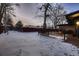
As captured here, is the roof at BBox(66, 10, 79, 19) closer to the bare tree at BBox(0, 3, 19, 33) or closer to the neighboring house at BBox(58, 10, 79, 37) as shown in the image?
the neighboring house at BBox(58, 10, 79, 37)

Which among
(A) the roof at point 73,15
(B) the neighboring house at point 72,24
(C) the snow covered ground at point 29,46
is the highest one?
(A) the roof at point 73,15

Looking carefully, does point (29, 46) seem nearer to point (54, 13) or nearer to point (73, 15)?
point (54, 13)

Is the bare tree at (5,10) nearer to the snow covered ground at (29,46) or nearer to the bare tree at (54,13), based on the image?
the snow covered ground at (29,46)

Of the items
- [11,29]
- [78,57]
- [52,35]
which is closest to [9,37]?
[11,29]

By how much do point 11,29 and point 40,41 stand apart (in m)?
0.40

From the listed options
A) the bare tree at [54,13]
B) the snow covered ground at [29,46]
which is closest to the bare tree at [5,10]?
the snow covered ground at [29,46]

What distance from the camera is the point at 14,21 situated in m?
2.18

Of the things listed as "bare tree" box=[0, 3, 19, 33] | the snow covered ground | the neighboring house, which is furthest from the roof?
"bare tree" box=[0, 3, 19, 33]

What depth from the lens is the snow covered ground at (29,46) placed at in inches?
84.7

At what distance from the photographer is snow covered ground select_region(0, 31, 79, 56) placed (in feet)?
7.06

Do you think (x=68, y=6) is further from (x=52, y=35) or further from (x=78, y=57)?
(x=78, y=57)

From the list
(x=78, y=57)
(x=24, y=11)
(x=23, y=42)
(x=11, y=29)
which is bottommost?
(x=78, y=57)

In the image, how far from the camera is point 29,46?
217cm

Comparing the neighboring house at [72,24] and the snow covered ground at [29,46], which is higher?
the neighboring house at [72,24]
